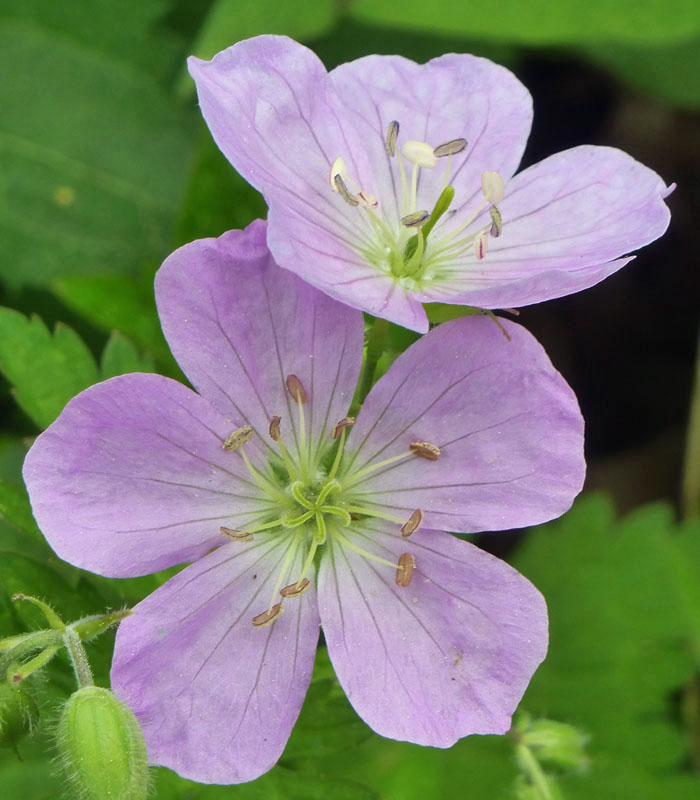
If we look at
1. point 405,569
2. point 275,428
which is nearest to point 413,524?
point 405,569

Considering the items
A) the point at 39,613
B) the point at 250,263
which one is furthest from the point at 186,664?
the point at 250,263

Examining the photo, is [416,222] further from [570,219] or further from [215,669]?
[215,669]

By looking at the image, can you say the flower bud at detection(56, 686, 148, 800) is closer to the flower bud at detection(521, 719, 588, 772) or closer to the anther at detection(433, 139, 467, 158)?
the flower bud at detection(521, 719, 588, 772)

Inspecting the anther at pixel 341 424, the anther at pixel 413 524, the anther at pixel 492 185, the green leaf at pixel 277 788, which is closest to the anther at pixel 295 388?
the anther at pixel 341 424

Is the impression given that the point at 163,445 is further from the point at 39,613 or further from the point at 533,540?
the point at 533,540

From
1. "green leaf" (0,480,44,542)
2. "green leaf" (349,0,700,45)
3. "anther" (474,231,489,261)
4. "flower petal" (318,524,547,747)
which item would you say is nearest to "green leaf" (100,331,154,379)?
"green leaf" (0,480,44,542)
